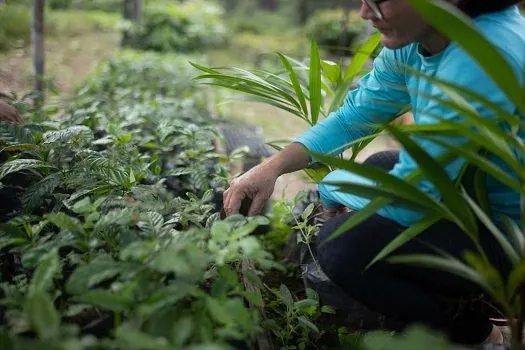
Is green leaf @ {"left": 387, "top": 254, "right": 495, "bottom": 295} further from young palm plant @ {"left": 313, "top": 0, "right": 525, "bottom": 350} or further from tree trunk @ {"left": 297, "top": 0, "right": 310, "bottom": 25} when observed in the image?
tree trunk @ {"left": 297, "top": 0, "right": 310, "bottom": 25}

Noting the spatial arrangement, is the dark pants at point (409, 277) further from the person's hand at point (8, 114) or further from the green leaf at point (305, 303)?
the person's hand at point (8, 114)

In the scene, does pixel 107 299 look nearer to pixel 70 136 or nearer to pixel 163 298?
pixel 163 298

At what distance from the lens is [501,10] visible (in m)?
1.47

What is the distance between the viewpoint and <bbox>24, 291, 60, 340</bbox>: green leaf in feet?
3.32

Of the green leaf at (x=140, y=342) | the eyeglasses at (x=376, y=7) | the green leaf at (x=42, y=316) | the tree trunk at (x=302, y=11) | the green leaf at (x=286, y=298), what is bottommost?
the tree trunk at (x=302, y=11)

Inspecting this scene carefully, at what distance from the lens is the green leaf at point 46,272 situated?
1.24 metres

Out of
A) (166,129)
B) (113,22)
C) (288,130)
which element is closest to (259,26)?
(113,22)

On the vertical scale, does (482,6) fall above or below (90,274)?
above

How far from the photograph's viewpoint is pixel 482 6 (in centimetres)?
145

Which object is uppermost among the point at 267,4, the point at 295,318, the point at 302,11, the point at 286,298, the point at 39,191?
the point at 39,191

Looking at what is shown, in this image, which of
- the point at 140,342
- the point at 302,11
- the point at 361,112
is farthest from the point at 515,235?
the point at 302,11

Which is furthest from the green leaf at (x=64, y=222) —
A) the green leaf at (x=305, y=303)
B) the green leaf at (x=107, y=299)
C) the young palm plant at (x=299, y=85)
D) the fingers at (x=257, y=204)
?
the young palm plant at (x=299, y=85)

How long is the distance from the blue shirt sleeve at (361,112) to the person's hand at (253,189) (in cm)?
18

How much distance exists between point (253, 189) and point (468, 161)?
0.72 m
